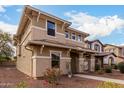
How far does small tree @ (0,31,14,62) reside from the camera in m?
31.9

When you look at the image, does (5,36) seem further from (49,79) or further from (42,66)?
(49,79)

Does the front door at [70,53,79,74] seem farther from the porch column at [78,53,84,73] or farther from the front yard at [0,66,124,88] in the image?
the front yard at [0,66,124,88]

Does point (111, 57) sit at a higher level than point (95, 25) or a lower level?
lower

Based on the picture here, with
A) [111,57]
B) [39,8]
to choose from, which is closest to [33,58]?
[39,8]

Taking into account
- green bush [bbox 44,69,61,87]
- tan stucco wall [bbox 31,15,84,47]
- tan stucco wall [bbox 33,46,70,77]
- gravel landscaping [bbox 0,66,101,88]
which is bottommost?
gravel landscaping [bbox 0,66,101,88]

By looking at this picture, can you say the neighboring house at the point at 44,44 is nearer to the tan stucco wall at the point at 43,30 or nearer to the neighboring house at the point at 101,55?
the tan stucco wall at the point at 43,30

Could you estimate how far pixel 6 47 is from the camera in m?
33.1

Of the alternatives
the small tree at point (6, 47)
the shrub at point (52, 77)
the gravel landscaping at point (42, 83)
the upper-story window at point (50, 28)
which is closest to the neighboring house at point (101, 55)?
the upper-story window at point (50, 28)

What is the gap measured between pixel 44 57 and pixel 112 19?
639 cm

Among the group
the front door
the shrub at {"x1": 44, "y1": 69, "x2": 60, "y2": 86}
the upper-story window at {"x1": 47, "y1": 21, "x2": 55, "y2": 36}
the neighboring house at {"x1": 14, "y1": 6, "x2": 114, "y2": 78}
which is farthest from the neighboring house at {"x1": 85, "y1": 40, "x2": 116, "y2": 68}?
the shrub at {"x1": 44, "y1": 69, "x2": 60, "y2": 86}

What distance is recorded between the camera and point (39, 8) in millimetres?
13016

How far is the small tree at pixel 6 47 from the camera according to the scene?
31928 millimetres
